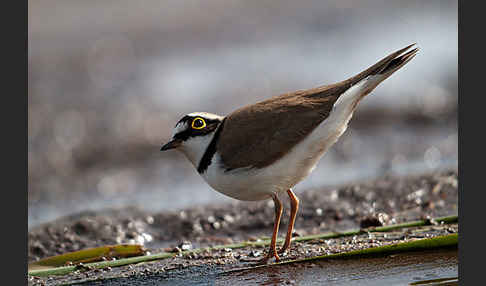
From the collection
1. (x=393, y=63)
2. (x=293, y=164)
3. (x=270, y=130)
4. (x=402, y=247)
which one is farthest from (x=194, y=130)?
(x=402, y=247)

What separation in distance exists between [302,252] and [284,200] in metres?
2.71

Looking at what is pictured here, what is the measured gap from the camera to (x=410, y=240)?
584cm

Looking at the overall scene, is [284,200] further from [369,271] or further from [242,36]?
[242,36]

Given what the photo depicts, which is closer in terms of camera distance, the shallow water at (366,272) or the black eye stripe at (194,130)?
the shallow water at (366,272)

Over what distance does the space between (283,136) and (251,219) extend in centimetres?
234

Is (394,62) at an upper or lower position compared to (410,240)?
upper

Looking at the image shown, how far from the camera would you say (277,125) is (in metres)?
5.92

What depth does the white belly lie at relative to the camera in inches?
230

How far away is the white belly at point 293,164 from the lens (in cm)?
583

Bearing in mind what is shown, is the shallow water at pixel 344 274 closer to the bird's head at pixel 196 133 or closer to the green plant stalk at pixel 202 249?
the green plant stalk at pixel 202 249

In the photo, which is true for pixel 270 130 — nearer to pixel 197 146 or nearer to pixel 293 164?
pixel 293 164

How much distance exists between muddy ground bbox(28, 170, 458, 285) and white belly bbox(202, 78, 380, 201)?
75cm

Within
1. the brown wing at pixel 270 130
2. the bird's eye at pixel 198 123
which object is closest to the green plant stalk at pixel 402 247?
the brown wing at pixel 270 130

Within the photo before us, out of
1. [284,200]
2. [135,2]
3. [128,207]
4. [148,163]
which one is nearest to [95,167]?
[148,163]
